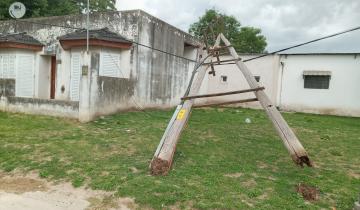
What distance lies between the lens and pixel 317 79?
17.1 metres

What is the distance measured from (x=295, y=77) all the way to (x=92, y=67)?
1178cm

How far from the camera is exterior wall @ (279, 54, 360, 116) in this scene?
1636 centimetres

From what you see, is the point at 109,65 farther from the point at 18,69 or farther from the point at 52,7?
the point at 52,7

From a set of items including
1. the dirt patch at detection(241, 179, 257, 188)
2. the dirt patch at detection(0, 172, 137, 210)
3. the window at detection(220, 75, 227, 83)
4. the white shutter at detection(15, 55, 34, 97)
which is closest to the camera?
the dirt patch at detection(0, 172, 137, 210)

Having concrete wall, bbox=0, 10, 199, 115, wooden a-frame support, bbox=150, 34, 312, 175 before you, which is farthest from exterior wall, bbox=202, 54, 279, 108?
wooden a-frame support, bbox=150, 34, 312, 175

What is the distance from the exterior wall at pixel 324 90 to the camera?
16.4 metres

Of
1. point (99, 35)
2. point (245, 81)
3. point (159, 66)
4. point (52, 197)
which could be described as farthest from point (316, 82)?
point (52, 197)

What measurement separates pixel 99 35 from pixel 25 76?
3.87m

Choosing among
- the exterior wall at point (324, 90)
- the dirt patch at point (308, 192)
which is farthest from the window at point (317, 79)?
the dirt patch at point (308, 192)

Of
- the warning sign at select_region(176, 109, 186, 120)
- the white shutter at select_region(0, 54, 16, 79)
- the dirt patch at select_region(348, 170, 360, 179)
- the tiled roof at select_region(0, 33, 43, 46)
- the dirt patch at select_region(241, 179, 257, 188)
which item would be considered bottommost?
the dirt patch at select_region(241, 179, 257, 188)

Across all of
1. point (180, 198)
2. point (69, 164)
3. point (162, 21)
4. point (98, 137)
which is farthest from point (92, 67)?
point (180, 198)

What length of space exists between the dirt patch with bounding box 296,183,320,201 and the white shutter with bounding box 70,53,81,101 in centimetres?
928

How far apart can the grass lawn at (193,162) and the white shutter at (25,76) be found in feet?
8.86

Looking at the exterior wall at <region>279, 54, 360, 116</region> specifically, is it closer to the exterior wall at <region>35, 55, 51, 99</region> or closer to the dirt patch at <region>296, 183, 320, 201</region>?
the exterior wall at <region>35, 55, 51, 99</region>
